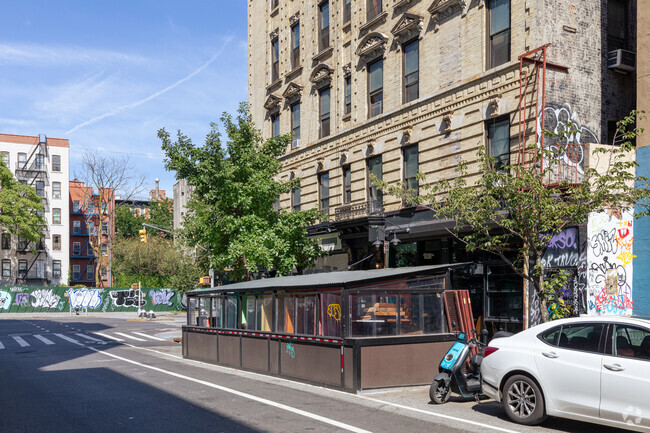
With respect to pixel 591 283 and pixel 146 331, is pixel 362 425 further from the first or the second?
pixel 146 331

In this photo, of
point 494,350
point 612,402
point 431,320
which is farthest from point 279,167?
point 612,402

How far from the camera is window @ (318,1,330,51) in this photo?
1077 inches

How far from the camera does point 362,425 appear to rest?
9.29m

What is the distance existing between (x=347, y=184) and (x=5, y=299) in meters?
44.5

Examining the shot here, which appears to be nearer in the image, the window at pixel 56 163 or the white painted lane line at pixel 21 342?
the white painted lane line at pixel 21 342

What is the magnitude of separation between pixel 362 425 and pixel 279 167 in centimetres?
1547

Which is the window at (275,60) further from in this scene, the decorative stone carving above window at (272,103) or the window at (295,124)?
the window at (295,124)

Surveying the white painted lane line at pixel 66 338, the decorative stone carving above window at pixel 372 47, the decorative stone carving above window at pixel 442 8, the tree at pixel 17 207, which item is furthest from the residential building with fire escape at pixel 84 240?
the decorative stone carving above window at pixel 442 8

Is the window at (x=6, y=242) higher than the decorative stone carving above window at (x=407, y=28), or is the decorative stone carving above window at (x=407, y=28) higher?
the decorative stone carving above window at (x=407, y=28)

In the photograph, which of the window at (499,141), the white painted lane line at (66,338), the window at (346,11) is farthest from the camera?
the white painted lane line at (66,338)

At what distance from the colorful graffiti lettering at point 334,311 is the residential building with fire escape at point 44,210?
64867 mm

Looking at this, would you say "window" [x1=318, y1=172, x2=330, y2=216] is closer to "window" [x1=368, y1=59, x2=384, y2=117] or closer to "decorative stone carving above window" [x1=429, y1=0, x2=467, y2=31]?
"window" [x1=368, y1=59, x2=384, y2=117]

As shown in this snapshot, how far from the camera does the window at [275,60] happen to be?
31.5 meters

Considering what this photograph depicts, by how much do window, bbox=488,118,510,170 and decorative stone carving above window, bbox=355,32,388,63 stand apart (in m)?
6.58
